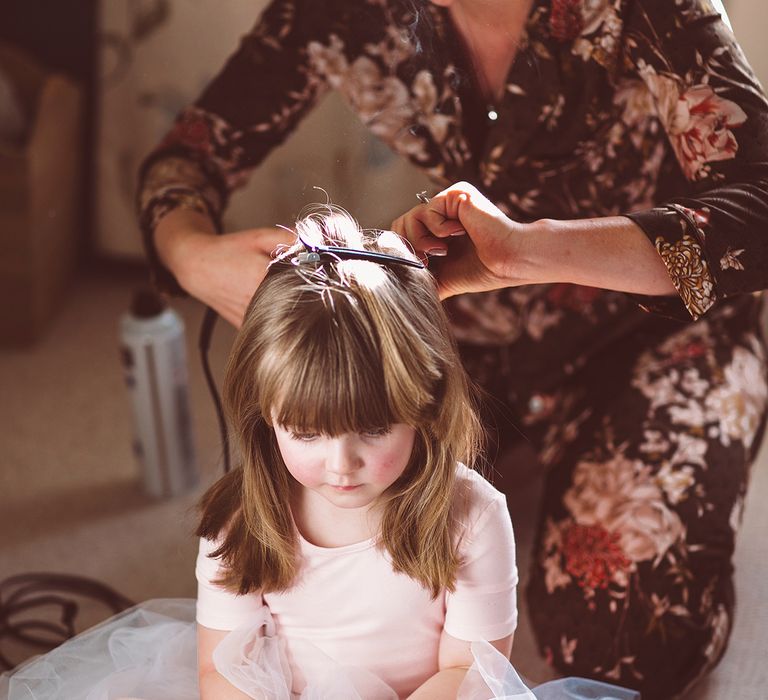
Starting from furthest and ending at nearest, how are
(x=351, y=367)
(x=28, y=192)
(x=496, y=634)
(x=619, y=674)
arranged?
(x=28, y=192) < (x=619, y=674) < (x=496, y=634) < (x=351, y=367)

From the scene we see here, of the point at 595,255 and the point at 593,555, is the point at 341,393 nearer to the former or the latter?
the point at 595,255

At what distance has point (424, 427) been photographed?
62 cm

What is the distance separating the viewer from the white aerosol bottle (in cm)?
116

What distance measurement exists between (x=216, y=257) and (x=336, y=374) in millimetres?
226

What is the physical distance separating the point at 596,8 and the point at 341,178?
229mm

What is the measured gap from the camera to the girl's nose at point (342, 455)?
23.2 inches

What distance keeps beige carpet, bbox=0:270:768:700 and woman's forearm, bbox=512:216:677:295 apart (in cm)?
→ 24

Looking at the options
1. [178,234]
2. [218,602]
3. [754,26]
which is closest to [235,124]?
[178,234]

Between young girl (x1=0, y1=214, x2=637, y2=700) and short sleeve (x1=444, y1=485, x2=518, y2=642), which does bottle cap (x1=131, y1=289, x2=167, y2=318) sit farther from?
short sleeve (x1=444, y1=485, x2=518, y2=642)

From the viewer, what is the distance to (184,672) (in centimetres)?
75

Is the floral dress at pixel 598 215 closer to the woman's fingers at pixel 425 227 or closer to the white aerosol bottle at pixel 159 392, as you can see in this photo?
the woman's fingers at pixel 425 227

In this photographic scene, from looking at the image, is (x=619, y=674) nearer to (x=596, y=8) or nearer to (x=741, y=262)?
(x=741, y=262)

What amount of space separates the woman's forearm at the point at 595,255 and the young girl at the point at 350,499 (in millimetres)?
83

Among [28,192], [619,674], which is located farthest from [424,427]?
[28,192]
